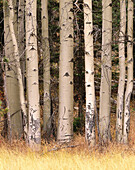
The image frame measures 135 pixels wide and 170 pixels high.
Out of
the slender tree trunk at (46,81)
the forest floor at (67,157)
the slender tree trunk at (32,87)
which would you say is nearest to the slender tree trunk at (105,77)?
the forest floor at (67,157)

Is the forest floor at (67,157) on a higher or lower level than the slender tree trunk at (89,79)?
lower

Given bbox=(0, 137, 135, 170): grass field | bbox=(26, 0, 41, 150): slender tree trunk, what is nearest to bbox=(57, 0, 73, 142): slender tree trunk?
bbox=(0, 137, 135, 170): grass field

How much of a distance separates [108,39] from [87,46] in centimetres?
154

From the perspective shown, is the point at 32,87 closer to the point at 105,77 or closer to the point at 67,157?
the point at 67,157

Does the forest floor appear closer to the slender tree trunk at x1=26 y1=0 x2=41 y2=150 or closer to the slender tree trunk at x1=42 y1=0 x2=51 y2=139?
the slender tree trunk at x1=26 y1=0 x2=41 y2=150

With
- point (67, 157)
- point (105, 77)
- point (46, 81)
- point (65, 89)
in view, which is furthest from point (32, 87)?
point (46, 81)

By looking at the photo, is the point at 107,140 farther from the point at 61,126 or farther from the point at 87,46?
the point at 87,46

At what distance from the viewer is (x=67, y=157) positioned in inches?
260

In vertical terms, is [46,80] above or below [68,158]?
above

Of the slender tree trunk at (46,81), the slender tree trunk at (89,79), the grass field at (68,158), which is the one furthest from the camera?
the slender tree trunk at (46,81)

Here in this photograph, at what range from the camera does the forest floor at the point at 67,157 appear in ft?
19.2

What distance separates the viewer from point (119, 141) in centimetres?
822

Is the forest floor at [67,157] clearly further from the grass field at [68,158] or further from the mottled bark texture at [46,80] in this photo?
the mottled bark texture at [46,80]

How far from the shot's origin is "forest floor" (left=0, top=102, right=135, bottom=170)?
231 inches
